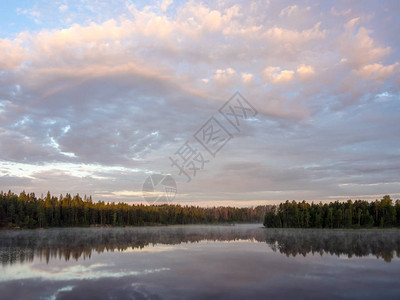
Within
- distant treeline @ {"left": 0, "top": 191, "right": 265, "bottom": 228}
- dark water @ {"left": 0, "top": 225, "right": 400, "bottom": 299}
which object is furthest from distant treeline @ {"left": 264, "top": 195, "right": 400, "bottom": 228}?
dark water @ {"left": 0, "top": 225, "right": 400, "bottom": 299}

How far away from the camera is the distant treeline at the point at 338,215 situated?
116688mm

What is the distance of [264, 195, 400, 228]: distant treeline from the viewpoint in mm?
116688

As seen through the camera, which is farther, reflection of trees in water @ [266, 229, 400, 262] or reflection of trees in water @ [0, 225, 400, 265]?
reflection of trees in water @ [266, 229, 400, 262]

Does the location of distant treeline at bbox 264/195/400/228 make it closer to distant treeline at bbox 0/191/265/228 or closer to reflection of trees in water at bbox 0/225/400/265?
reflection of trees in water at bbox 0/225/400/265

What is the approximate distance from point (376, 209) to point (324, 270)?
359 feet

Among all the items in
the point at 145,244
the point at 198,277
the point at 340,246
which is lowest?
the point at 340,246

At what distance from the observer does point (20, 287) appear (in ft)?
69.4

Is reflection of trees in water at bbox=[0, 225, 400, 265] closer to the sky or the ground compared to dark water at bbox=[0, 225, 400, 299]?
closer to the ground

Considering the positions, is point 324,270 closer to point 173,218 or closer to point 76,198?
point 76,198

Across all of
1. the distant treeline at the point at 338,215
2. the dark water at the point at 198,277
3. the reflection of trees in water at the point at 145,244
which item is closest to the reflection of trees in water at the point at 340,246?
the reflection of trees in water at the point at 145,244

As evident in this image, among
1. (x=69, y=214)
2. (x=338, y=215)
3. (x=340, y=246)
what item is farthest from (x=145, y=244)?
(x=69, y=214)

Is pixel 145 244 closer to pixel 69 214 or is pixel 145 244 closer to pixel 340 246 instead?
pixel 340 246

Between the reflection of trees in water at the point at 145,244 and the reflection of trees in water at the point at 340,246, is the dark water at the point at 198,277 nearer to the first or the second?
the reflection of trees in water at the point at 145,244

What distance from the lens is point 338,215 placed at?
11719 centimetres
